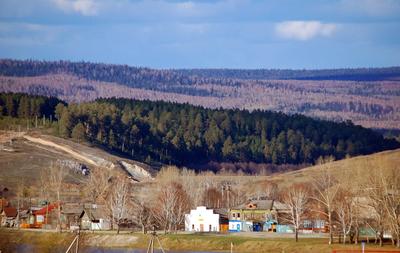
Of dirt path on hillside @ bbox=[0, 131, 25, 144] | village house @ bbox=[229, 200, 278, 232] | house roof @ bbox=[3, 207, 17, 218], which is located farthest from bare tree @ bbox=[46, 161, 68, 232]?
village house @ bbox=[229, 200, 278, 232]

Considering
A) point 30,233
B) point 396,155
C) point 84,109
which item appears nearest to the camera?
point 30,233

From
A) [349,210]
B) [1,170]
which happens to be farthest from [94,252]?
[1,170]

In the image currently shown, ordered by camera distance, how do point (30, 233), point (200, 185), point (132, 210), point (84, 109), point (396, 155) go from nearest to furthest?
point (30, 233) < point (132, 210) < point (200, 185) < point (396, 155) < point (84, 109)

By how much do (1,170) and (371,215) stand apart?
74.8 metres

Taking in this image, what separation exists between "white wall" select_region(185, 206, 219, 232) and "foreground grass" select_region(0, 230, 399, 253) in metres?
13.3

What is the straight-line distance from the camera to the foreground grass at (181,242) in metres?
73.2

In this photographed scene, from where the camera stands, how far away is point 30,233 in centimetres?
9162

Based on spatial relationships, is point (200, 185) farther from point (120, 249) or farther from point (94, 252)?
point (94, 252)

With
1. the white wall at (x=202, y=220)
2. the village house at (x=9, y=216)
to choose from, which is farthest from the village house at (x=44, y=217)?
the white wall at (x=202, y=220)

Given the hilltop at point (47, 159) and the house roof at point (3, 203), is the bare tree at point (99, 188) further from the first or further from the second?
the hilltop at point (47, 159)

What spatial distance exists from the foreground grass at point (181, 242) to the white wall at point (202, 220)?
13.3m

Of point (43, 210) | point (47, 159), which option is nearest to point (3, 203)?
point (43, 210)

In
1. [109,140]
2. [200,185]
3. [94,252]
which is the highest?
[109,140]

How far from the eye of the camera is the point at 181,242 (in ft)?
274
